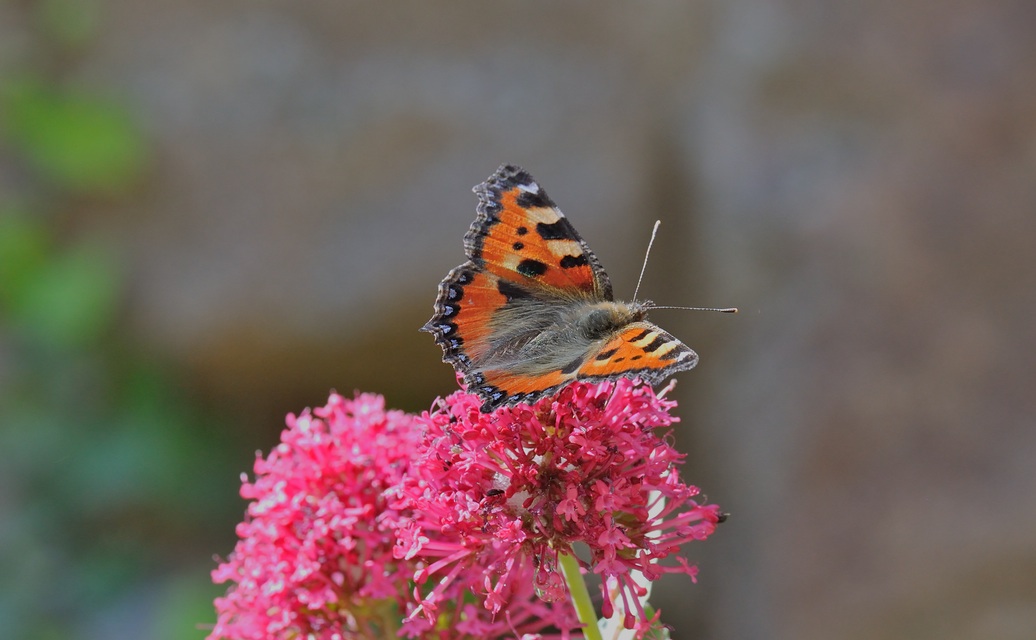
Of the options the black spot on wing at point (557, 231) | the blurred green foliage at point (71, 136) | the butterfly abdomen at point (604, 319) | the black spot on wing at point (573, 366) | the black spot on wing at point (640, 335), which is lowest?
the black spot on wing at point (573, 366)

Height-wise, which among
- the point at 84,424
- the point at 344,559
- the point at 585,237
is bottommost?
the point at 344,559

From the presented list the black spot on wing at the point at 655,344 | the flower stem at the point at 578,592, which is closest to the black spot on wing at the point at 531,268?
the black spot on wing at the point at 655,344

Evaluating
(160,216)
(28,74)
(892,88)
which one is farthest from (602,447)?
(28,74)

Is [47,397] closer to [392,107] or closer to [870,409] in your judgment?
[392,107]

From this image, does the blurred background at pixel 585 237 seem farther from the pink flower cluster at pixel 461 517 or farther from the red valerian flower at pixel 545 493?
the red valerian flower at pixel 545 493

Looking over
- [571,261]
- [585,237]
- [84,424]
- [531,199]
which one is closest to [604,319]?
[571,261]

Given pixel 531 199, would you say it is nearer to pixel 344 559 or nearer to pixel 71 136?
pixel 344 559

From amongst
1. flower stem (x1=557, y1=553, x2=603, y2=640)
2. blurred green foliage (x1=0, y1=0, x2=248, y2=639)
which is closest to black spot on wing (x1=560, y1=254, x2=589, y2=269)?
flower stem (x1=557, y1=553, x2=603, y2=640)

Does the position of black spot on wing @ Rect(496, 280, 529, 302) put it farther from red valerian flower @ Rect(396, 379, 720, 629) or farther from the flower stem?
the flower stem

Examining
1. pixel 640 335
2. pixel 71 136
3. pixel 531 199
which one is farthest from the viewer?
pixel 71 136
